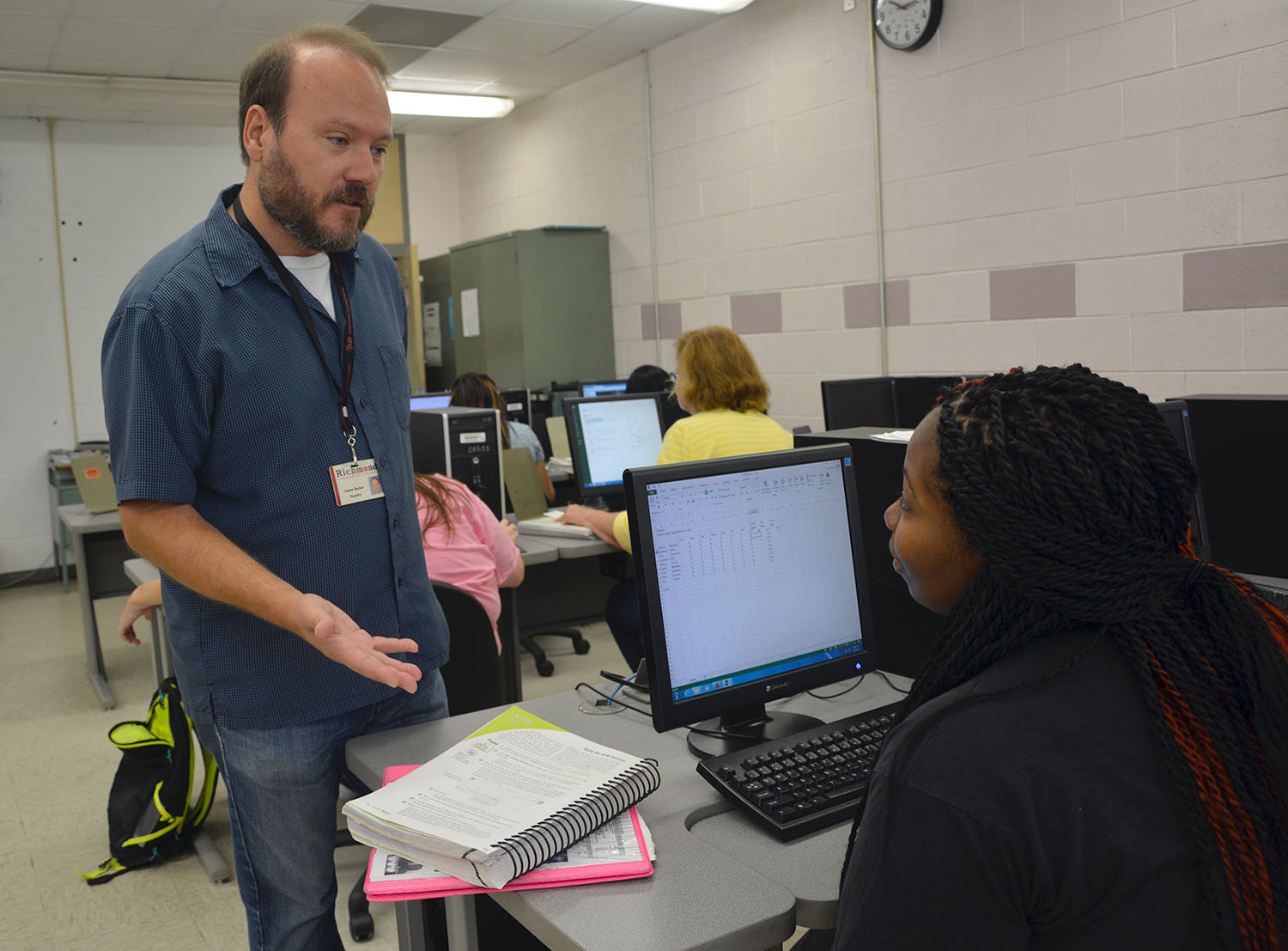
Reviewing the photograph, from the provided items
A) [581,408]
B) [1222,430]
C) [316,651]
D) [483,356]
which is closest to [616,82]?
[483,356]

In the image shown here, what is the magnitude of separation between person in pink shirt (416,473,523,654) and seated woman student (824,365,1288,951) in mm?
1934

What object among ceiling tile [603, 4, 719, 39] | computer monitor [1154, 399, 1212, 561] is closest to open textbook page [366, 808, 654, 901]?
computer monitor [1154, 399, 1212, 561]

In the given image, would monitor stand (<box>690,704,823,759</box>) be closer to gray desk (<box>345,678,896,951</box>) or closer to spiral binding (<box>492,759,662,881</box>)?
gray desk (<box>345,678,896,951</box>)

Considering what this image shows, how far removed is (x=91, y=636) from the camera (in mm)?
4281

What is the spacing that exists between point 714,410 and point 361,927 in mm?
1795

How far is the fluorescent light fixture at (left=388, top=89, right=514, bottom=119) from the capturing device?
21.9 ft

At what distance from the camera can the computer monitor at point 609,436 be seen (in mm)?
3947

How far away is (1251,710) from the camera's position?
743 mm

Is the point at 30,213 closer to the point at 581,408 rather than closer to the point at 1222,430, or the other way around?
the point at 581,408

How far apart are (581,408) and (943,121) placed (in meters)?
1.91

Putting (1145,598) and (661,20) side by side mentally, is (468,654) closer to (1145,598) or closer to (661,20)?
(1145,598)

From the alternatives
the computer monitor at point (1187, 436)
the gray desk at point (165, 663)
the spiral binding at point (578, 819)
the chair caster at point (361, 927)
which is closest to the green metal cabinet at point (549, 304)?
the gray desk at point (165, 663)

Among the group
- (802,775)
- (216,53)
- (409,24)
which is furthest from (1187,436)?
(216,53)

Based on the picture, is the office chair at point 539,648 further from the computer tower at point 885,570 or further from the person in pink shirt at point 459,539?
the computer tower at point 885,570
